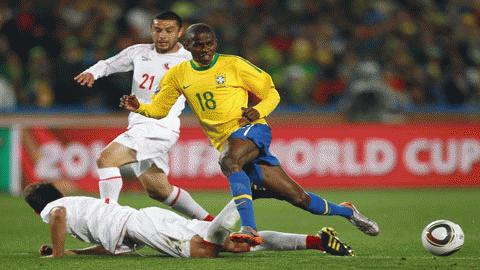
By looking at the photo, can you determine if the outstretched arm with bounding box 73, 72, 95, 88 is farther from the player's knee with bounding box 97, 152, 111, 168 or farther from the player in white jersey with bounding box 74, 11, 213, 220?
the player's knee with bounding box 97, 152, 111, 168

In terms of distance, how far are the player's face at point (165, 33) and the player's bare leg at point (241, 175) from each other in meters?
1.92

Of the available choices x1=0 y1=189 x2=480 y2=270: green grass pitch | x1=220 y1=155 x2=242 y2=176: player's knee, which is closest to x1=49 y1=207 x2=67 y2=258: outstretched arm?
x1=0 y1=189 x2=480 y2=270: green grass pitch

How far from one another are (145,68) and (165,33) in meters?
0.38

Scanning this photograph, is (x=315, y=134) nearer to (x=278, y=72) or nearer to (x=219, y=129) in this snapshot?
(x=278, y=72)

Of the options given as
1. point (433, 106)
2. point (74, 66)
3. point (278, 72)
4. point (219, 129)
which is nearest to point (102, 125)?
point (74, 66)

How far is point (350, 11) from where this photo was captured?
18891 mm

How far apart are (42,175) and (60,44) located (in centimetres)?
227

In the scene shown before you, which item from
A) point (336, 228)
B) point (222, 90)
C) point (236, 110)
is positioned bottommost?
point (336, 228)

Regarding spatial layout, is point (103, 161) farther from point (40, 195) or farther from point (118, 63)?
point (40, 195)

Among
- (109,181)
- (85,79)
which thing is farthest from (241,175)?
(85,79)

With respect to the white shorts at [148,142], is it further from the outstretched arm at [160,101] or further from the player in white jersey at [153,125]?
the outstretched arm at [160,101]

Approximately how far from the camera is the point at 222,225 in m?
7.77

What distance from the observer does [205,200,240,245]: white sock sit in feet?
25.5

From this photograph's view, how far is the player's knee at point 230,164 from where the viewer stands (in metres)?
8.08
